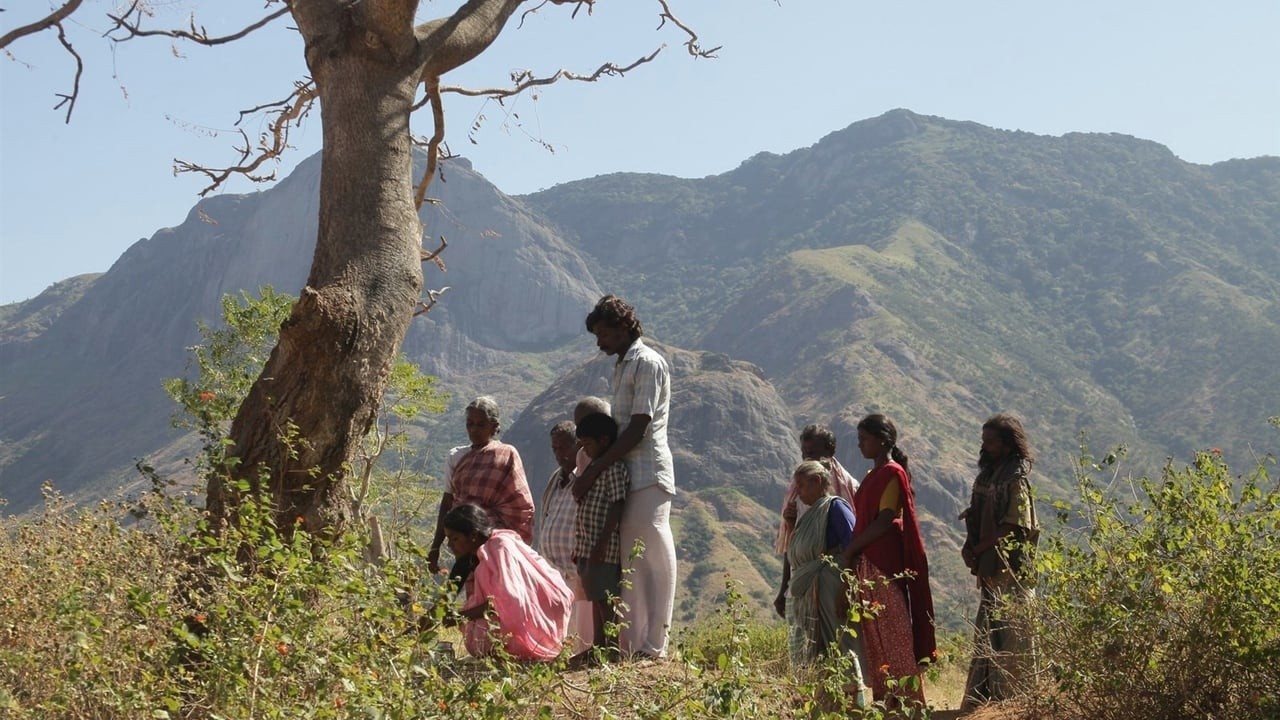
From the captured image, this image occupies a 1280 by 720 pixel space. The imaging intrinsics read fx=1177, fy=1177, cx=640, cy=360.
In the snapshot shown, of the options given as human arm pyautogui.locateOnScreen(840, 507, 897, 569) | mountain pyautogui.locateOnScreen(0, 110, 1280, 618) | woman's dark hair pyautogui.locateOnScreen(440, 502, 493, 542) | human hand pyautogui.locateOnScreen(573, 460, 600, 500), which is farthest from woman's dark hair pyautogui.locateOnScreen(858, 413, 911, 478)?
mountain pyautogui.locateOnScreen(0, 110, 1280, 618)

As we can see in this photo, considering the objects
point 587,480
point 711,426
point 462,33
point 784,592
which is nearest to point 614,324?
point 587,480

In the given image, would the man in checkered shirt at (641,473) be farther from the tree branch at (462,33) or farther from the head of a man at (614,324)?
the tree branch at (462,33)

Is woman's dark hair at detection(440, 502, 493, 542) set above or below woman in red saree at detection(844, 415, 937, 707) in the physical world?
above

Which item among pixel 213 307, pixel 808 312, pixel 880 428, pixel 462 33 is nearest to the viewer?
pixel 880 428

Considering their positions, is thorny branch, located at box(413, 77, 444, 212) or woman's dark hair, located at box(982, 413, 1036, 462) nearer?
woman's dark hair, located at box(982, 413, 1036, 462)

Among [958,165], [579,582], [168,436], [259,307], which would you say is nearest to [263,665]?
[579,582]

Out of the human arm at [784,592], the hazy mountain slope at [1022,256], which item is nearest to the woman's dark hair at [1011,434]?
the human arm at [784,592]

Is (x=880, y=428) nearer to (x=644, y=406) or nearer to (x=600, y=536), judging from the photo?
(x=644, y=406)

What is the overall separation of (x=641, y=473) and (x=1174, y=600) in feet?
6.99

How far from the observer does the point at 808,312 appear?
301 feet

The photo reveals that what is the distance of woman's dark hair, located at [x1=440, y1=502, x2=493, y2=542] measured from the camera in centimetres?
471

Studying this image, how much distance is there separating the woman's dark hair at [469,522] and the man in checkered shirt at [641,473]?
40 centimetres

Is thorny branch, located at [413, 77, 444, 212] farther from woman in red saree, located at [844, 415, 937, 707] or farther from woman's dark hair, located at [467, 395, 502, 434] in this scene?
woman in red saree, located at [844, 415, 937, 707]

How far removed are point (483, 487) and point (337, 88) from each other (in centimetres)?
190
